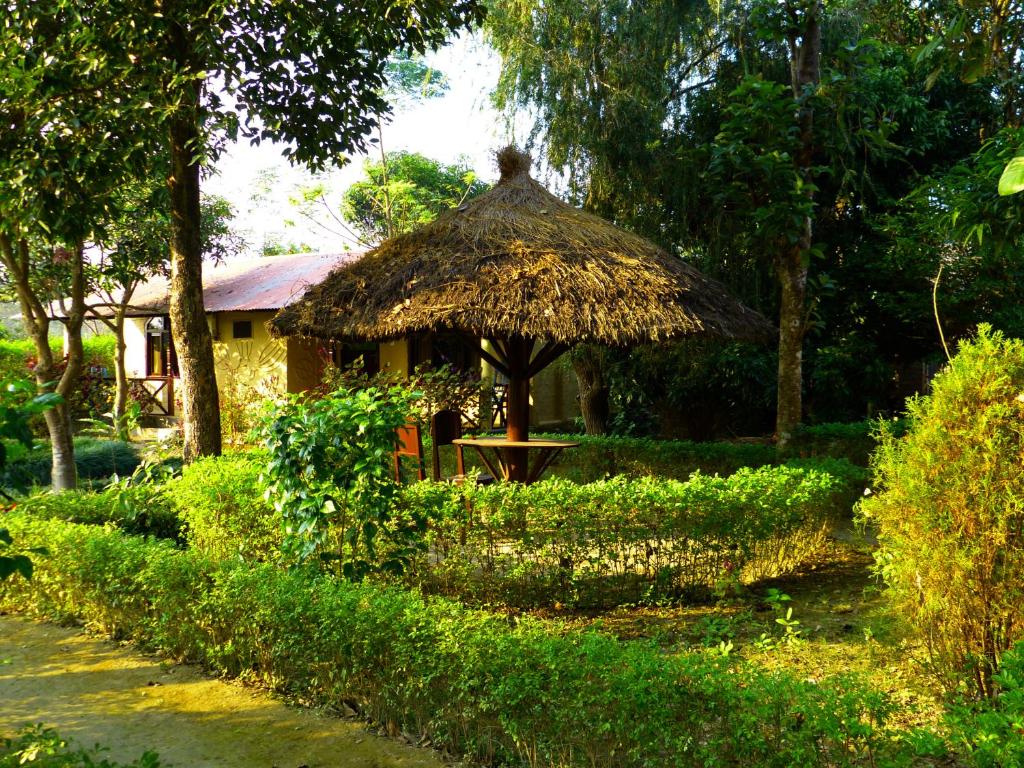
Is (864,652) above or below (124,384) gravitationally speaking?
below

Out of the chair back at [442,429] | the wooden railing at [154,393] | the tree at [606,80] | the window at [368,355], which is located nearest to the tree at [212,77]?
the chair back at [442,429]

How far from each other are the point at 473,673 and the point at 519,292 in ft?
16.7

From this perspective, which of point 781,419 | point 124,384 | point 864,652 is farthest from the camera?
point 124,384

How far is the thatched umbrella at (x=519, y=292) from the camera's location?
8078 mm

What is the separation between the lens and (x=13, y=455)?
2.43m

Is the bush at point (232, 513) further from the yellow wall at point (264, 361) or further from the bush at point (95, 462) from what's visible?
the yellow wall at point (264, 361)

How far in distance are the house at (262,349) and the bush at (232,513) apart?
8.19 metres

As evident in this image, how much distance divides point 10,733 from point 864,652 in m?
4.25

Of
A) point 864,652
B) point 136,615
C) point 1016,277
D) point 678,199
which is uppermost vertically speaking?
point 678,199

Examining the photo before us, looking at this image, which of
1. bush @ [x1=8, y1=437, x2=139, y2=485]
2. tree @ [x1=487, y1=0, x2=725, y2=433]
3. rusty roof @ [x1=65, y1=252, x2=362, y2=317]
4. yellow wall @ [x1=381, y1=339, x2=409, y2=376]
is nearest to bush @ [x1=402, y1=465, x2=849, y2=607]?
bush @ [x1=8, y1=437, x2=139, y2=485]

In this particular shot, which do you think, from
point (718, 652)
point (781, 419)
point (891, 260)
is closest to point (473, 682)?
point (718, 652)

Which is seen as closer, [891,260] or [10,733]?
[10,733]

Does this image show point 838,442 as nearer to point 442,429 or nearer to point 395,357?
point 442,429

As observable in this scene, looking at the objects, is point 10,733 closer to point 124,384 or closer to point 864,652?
point 864,652
